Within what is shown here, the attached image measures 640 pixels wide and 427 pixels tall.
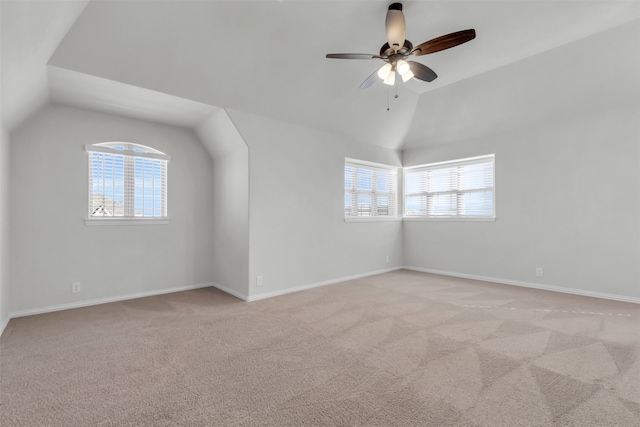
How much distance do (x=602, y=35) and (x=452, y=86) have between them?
1.68 metres

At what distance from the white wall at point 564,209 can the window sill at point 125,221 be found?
16.2 ft

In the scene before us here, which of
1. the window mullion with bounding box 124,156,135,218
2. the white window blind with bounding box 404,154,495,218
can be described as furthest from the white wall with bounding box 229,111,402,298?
the window mullion with bounding box 124,156,135,218

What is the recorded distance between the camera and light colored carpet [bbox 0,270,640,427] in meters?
1.74

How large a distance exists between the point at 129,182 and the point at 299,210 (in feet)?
7.87

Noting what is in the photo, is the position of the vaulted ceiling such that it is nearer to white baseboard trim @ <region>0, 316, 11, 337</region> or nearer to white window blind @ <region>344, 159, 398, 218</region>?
white window blind @ <region>344, 159, 398, 218</region>

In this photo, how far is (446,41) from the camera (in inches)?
99.4

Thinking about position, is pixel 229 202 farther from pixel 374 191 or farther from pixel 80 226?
pixel 374 191

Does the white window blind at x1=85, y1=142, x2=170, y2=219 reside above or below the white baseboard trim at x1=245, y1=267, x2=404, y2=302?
above

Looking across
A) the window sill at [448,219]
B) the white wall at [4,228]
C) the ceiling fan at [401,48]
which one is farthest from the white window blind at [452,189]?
the white wall at [4,228]

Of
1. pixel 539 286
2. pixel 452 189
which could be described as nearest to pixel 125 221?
pixel 452 189

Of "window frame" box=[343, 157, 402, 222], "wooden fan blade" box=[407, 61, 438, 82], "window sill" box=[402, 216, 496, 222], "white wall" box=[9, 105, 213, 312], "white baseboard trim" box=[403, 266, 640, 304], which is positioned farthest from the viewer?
"window frame" box=[343, 157, 402, 222]

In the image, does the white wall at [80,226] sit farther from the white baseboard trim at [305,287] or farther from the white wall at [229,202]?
the white baseboard trim at [305,287]

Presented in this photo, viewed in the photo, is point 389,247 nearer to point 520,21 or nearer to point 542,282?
point 542,282

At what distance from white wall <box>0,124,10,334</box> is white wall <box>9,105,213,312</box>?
0.16 meters
